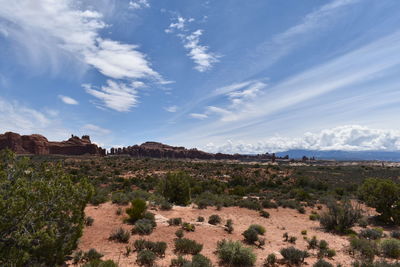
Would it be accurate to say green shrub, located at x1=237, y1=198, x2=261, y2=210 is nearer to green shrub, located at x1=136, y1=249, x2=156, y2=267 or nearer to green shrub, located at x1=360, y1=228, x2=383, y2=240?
green shrub, located at x1=360, y1=228, x2=383, y2=240

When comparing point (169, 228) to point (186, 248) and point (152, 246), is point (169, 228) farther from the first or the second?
point (152, 246)

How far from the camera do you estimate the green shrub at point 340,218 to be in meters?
13.5

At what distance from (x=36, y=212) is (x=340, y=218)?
49.3 ft

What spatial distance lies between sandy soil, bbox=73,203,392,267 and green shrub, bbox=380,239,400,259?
4.75 ft

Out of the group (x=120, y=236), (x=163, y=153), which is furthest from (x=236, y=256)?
(x=163, y=153)

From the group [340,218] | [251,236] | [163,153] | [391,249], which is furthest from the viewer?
[163,153]

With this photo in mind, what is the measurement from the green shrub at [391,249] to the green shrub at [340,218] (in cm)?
354

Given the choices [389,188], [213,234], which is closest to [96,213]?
[213,234]

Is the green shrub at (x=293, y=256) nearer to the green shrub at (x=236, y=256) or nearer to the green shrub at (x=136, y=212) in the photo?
the green shrub at (x=236, y=256)

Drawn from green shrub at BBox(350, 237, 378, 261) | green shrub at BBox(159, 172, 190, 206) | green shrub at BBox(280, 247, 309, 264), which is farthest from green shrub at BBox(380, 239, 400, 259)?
green shrub at BBox(159, 172, 190, 206)

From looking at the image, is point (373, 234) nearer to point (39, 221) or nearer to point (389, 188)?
point (389, 188)

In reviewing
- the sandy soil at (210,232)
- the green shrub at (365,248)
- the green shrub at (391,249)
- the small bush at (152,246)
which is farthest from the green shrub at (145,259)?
the green shrub at (391,249)

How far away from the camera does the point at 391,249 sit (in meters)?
9.56

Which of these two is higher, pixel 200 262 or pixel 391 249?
pixel 200 262
